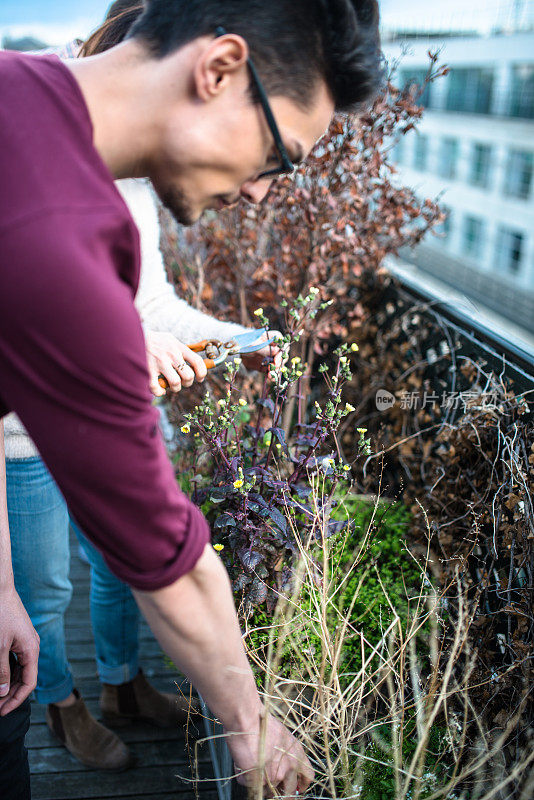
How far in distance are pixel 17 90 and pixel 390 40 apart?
2.76 m

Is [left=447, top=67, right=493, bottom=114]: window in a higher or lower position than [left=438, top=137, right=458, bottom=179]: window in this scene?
higher

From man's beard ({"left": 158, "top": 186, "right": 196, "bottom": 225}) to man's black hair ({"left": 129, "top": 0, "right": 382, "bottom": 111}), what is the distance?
0.65ft

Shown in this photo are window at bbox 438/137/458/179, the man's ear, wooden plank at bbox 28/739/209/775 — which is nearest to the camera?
the man's ear

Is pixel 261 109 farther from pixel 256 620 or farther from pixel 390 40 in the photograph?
pixel 390 40

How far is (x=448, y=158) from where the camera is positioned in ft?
95.4

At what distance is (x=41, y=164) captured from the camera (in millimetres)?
793

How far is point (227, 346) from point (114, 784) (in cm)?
156

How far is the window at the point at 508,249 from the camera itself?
2536 cm

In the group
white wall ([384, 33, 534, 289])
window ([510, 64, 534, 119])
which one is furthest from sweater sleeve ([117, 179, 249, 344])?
window ([510, 64, 534, 119])

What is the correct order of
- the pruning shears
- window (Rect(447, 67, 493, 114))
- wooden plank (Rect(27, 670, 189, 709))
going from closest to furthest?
the pruning shears < wooden plank (Rect(27, 670, 189, 709)) < window (Rect(447, 67, 493, 114))

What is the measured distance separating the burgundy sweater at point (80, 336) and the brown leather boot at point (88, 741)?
5.26ft

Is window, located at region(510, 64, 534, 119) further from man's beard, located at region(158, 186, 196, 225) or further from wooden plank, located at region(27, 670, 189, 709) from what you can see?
man's beard, located at region(158, 186, 196, 225)

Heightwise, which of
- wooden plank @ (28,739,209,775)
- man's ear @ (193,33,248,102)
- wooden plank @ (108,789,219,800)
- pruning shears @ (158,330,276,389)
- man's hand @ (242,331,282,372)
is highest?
man's ear @ (193,33,248,102)

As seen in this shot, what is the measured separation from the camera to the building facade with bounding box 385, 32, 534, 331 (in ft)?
78.8
